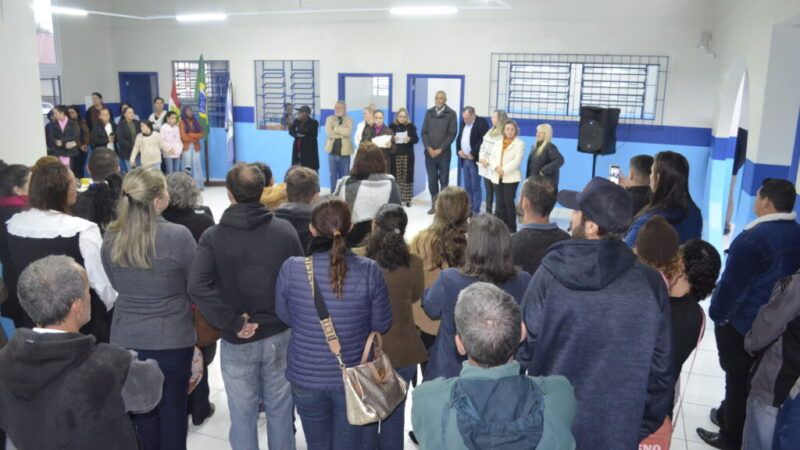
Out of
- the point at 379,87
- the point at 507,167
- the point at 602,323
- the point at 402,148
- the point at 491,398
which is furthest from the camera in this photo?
the point at 379,87

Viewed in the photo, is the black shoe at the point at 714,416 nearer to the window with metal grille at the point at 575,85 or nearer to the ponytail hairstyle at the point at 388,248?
the ponytail hairstyle at the point at 388,248

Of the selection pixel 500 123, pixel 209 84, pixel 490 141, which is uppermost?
pixel 209 84

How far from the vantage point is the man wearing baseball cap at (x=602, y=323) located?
6.89 feet

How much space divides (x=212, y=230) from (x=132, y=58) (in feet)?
37.8

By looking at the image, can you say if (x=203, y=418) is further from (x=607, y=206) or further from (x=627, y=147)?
(x=627, y=147)

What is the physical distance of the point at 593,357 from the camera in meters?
2.15

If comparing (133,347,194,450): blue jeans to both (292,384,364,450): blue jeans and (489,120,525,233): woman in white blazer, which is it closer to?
(292,384,364,450): blue jeans

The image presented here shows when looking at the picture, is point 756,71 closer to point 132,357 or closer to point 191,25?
point 132,357

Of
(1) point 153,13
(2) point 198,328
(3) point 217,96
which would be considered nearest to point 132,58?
(1) point 153,13

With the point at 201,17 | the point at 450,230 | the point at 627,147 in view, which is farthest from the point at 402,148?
the point at 450,230

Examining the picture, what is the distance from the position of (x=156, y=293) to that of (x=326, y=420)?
3.10 feet

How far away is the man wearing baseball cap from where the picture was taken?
2100 millimetres

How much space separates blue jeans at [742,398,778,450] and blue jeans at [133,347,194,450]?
8.65 feet

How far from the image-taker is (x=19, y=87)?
5.75m
